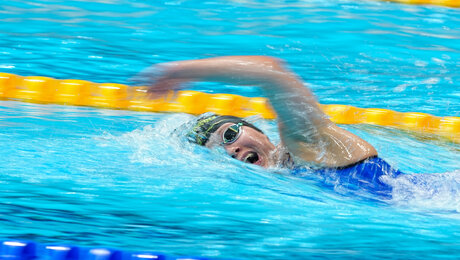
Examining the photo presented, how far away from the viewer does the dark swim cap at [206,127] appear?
331 centimetres

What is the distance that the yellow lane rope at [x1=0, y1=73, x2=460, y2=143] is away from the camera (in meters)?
4.69

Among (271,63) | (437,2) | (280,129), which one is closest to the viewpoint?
(271,63)

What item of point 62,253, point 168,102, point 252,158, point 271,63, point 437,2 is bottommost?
point 62,253

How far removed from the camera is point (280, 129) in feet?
9.57

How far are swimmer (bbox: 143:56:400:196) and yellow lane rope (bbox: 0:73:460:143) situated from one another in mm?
1438

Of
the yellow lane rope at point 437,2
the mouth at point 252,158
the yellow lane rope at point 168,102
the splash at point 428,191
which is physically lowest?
the splash at point 428,191

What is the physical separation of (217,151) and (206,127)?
18 centimetres

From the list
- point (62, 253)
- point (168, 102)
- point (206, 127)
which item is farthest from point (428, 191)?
point (168, 102)

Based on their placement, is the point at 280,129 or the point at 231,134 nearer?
the point at 280,129

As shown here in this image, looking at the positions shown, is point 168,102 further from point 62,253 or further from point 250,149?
point 62,253

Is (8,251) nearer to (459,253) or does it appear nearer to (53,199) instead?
(53,199)

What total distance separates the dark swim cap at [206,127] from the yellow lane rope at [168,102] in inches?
52.1

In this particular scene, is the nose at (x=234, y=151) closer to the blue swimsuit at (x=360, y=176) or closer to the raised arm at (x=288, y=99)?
the raised arm at (x=288, y=99)

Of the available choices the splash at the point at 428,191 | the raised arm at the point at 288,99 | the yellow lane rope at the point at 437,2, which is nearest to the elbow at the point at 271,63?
the raised arm at the point at 288,99
